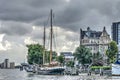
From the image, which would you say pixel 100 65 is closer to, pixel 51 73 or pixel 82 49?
pixel 82 49

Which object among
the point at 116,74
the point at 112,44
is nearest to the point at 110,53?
the point at 112,44

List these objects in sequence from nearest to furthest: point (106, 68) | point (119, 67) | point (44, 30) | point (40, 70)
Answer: point (119, 67)
point (40, 70)
point (106, 68)
point (44, 30)

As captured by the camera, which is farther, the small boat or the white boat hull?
the small boat

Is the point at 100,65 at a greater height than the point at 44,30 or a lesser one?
lesser

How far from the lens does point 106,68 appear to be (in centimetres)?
17212

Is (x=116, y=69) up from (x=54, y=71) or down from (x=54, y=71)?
up

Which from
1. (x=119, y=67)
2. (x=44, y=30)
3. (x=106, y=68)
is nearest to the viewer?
(x=119, y=67)

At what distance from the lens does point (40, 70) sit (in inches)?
6260

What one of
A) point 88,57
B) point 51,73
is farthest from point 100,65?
point 51,73

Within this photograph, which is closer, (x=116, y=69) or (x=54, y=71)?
(x=116, y=69)

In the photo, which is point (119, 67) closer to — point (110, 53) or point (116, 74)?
point (116, 74)

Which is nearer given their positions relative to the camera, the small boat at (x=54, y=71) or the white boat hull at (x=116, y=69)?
the white boat hull at (x=116, y=69)

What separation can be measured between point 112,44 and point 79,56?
900 inches

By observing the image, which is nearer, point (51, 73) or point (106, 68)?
point (51, 73)
